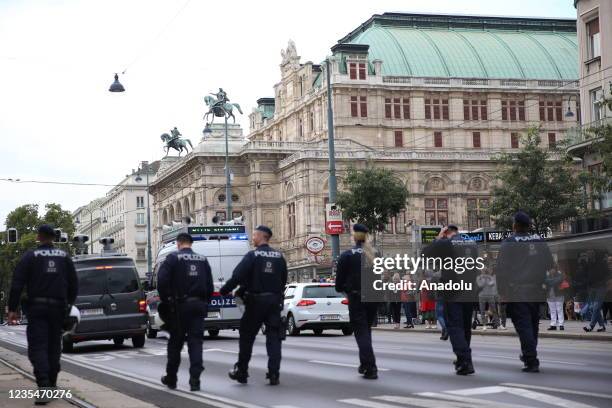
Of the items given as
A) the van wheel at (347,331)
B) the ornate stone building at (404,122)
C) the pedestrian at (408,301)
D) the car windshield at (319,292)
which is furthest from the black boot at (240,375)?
the ornate stone building at (404,122)

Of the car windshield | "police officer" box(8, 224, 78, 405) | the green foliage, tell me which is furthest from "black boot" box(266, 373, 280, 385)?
the green foliage

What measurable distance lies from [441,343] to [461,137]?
7896cm

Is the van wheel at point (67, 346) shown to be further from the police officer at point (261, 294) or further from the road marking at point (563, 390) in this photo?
the road marking at point (563, 390)

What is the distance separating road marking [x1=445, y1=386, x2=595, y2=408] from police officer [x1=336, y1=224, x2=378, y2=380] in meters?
2.13

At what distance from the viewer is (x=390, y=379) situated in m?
14.2

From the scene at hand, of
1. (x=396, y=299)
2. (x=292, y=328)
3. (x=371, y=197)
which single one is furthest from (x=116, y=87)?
(x=371, y=197)

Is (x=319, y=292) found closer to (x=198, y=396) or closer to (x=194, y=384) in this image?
(x=194, y=384)

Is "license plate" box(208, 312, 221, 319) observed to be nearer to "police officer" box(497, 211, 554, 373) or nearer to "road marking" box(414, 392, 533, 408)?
"police officer" box(497, 211, 554, 373)

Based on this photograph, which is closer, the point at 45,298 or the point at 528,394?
the point at 528,394

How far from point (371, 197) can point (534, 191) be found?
33.9 ft

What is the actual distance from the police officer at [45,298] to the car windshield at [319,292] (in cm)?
1866

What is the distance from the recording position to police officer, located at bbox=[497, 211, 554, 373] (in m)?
14.6

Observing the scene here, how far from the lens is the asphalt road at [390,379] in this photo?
38.1 feet

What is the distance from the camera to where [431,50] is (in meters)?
104
